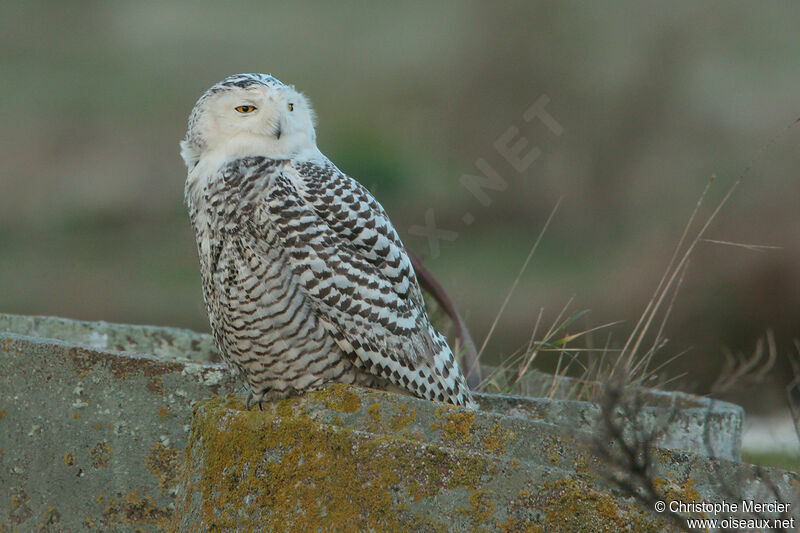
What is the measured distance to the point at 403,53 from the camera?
18516 mm

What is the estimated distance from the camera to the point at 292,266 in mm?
2941

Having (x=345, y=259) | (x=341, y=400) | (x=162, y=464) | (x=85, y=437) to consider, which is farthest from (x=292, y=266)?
(x=85, y=437)

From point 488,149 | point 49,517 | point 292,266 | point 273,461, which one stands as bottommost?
point 488,149

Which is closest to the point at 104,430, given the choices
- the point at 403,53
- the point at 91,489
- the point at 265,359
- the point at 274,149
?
the point at 91,489

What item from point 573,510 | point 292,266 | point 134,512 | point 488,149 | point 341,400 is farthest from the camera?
point 488,149

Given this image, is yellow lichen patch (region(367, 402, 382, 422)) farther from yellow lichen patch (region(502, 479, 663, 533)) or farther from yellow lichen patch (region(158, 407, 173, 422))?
yellow lichen patch (region(158, 407, 173, 422))

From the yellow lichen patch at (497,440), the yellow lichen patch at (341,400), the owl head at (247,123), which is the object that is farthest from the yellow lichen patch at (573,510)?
the owl head at (247,123)

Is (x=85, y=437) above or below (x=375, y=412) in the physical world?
below

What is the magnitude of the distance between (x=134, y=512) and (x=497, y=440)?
55.3 inches

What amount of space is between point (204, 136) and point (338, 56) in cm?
1612

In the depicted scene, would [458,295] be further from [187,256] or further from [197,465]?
[187,256]

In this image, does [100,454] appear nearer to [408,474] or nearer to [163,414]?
[163,414]

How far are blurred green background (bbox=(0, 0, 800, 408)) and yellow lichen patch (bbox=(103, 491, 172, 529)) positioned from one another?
6.47 m

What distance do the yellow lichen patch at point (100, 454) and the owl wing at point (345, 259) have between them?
817 mm
